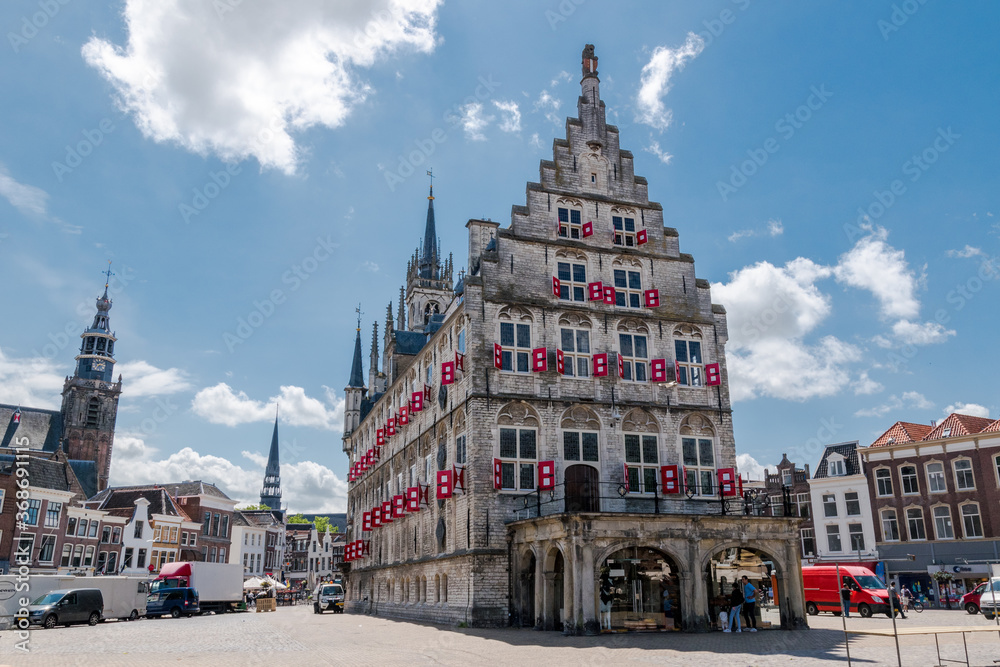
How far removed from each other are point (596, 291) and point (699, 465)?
27.7 feet

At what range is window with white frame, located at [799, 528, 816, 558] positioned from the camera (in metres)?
61.1

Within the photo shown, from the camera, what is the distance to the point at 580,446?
29.8m

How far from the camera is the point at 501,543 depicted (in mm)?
27859

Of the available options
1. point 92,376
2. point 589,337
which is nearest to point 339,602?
point 589,337

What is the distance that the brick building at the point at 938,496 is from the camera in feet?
145

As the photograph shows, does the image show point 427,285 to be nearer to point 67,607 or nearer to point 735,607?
point 67,607

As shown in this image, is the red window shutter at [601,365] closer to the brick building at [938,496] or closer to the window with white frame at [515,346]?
the window with white frame at [515,346]

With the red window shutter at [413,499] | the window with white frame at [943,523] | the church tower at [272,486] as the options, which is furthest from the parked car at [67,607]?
the church tower at [272,486]


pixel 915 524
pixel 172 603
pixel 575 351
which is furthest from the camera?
pixel 915 524

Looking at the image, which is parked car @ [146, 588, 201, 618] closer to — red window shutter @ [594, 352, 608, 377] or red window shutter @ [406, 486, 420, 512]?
red window shutter @ [406, 486, 420, 512]

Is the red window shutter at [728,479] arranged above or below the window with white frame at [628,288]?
below

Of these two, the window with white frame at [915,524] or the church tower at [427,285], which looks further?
the church tower at [427,285]

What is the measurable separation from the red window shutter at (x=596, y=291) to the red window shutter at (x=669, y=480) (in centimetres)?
749

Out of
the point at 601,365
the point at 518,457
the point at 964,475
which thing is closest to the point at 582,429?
the point at 601,365
